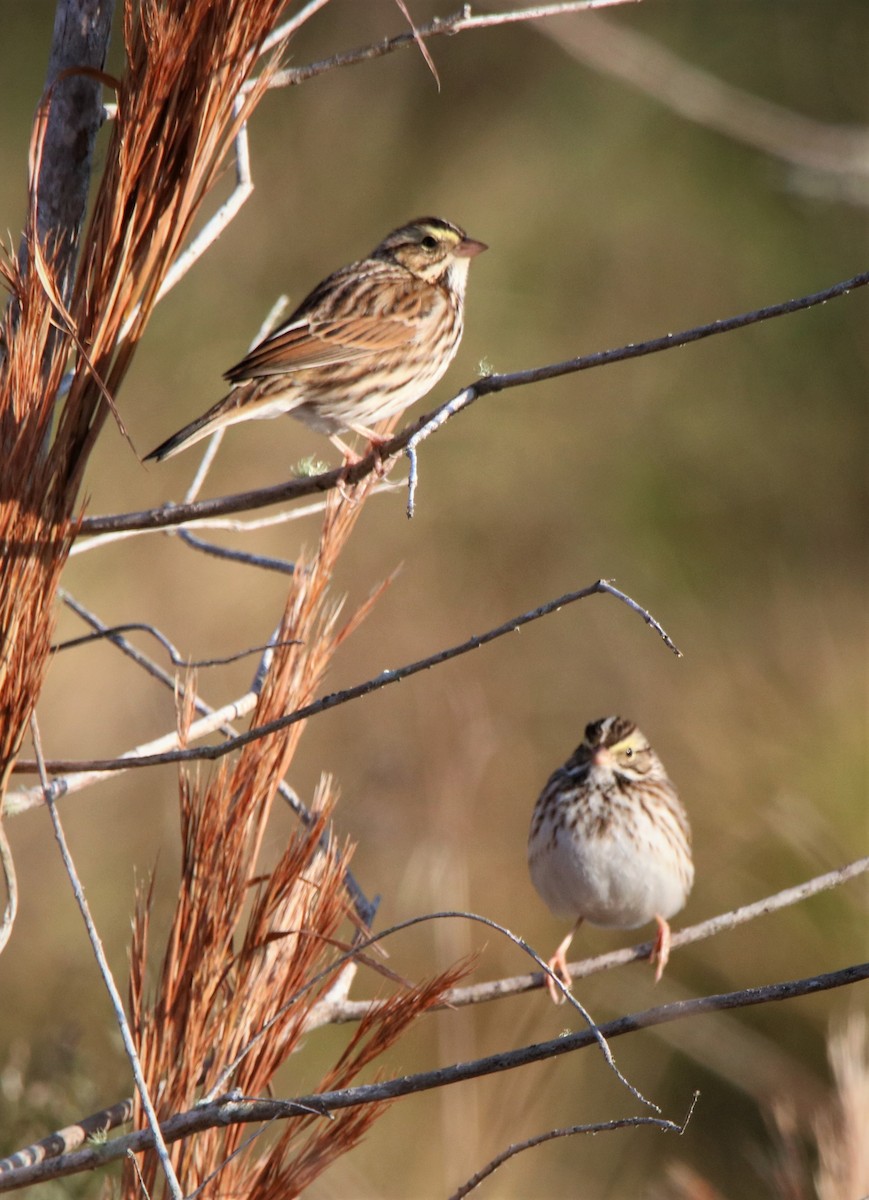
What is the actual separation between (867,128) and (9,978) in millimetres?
5342

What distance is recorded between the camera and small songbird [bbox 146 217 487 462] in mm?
3184

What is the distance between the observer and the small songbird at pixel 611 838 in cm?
355

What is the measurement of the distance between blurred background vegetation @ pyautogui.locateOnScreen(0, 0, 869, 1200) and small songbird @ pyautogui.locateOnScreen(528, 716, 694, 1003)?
1.32 meters

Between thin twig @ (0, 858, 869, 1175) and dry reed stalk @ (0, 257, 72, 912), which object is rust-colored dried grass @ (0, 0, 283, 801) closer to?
dry reed stalk @ (0, 257, 72, 912)

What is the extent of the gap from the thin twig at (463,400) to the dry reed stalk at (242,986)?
0.18 metres

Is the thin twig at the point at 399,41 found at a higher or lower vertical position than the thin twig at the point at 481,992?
higher

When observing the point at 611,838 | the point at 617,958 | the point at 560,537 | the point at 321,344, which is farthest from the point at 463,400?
the point at 560,537

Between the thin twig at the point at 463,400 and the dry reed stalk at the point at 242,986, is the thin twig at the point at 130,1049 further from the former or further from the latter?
the thin twig at the point at 463,400

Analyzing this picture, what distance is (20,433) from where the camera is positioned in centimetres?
156

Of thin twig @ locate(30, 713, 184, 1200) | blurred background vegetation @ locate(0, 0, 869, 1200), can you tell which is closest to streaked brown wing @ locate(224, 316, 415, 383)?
thin twig @ locate(30, 713, 184, 1200)

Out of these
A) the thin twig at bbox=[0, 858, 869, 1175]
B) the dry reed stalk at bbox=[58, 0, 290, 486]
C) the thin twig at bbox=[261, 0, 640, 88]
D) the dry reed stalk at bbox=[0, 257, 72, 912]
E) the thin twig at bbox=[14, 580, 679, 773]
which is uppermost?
the thin twig at bbox=[261, 0, 640, 88]

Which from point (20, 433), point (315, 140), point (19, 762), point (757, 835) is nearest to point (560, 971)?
point (19, 762)

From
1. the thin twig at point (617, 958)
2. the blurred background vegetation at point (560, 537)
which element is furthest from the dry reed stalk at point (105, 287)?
the blurred background vegetation at point (560, 537)

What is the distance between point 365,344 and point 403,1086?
7.64ft
